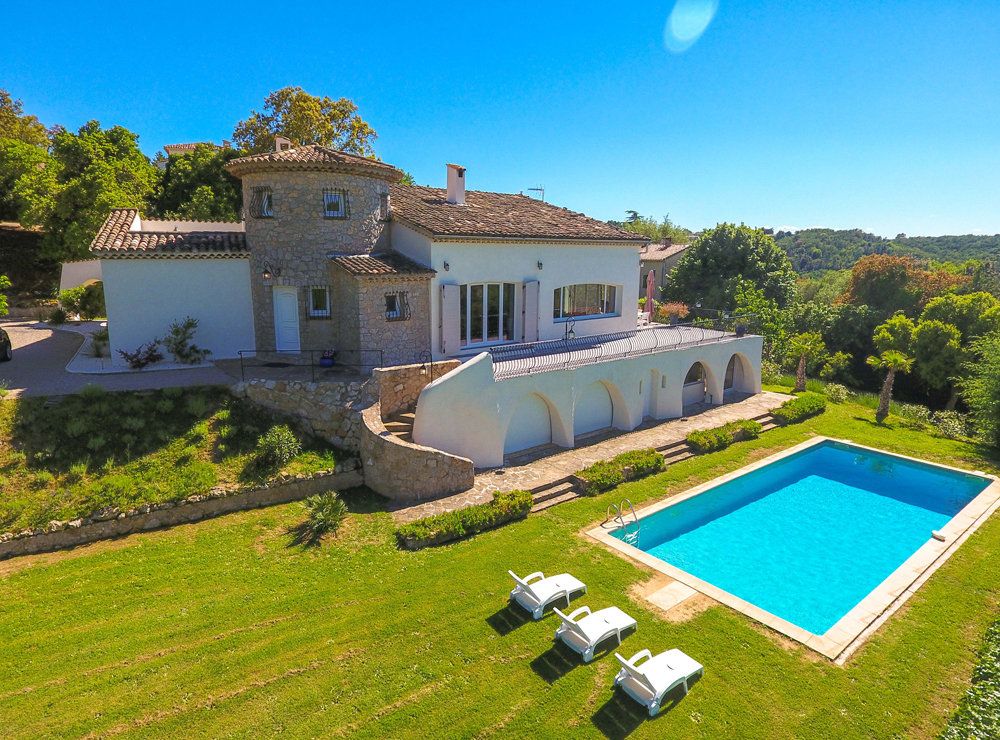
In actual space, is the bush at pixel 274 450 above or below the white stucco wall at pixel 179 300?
below

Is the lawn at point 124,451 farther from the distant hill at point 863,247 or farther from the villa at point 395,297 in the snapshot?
the distant hill at point 863,247

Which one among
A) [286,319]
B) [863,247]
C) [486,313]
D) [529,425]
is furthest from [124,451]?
[863,247]

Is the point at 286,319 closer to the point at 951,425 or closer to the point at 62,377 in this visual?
the point at 62,377

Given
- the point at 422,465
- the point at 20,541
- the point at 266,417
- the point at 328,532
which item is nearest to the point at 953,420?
the point at 422,465

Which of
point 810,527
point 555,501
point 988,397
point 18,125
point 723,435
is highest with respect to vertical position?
point 18,125

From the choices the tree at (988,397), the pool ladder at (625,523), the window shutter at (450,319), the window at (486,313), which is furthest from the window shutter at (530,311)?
the tree at (988,397)
